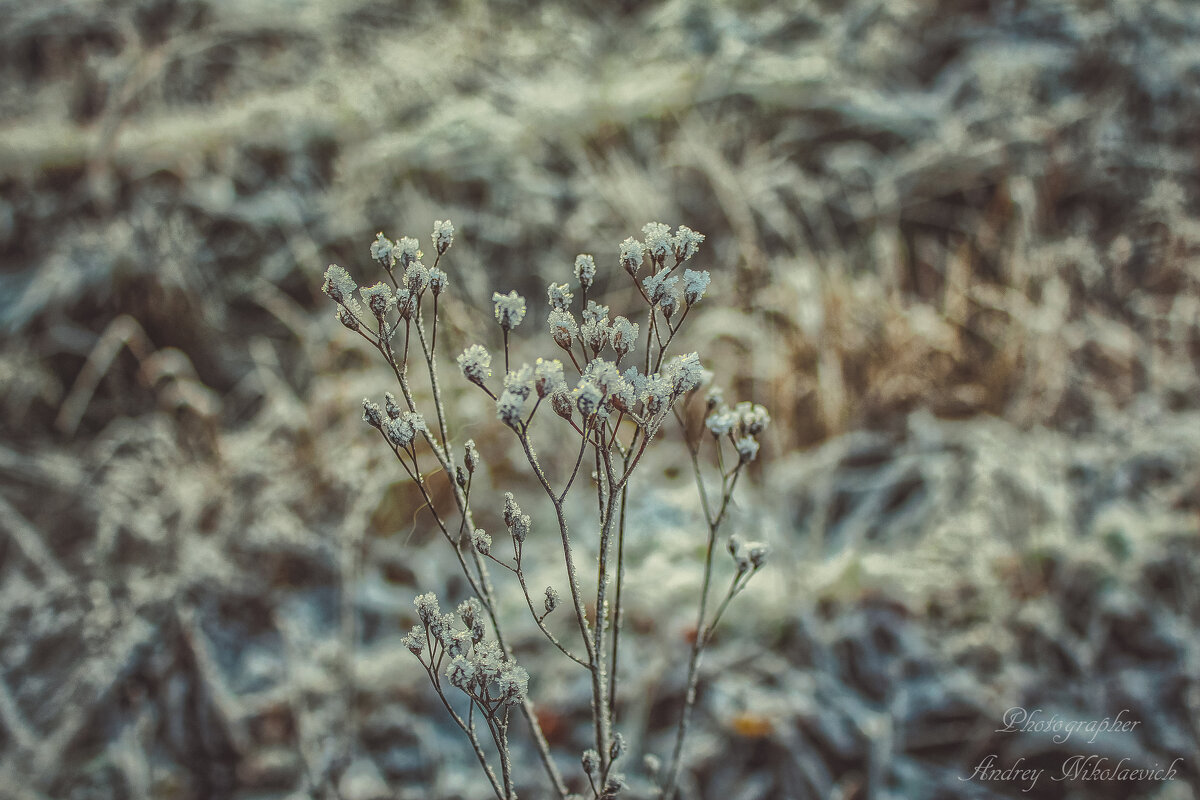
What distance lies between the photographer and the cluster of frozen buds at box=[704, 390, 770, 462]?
692 millimetres

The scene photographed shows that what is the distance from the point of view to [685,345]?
5.96 feet

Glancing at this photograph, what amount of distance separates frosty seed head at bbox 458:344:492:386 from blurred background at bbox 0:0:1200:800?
0.85 m

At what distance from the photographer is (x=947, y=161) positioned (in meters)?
2.13

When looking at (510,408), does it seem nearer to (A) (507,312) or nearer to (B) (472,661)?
(A) (507,312)

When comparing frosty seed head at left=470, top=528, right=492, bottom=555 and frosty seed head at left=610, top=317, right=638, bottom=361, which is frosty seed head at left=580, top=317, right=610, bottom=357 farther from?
frosty seed head at left=470, top=528, right=492, bottom=555

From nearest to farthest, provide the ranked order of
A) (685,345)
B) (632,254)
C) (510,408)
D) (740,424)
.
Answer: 1. (510,408)
2. (632,254)
3. (740,424)
4. (685,345)

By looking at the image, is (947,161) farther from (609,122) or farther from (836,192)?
(609,122)

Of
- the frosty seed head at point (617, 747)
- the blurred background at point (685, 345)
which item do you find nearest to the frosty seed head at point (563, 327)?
the frosty seed head at point (617, 747)

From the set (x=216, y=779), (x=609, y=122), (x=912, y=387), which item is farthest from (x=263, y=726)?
(x=609, y=122)

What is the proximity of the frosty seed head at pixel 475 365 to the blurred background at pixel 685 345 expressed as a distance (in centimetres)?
85

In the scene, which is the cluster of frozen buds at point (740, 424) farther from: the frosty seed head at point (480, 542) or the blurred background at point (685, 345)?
the blurred background at point (685, 345)

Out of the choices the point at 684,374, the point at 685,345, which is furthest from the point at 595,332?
the point at 685,345

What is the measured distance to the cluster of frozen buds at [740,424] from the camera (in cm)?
69

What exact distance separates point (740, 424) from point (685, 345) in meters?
1.05
